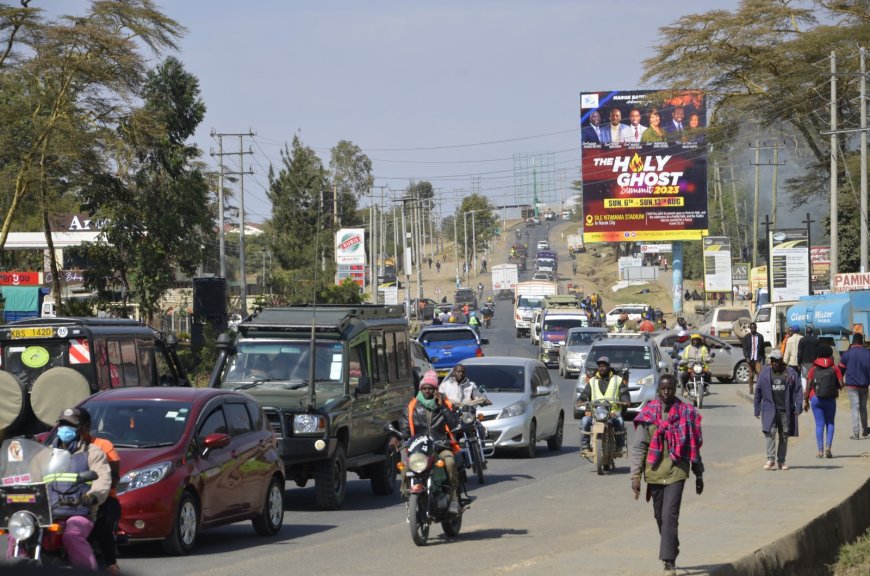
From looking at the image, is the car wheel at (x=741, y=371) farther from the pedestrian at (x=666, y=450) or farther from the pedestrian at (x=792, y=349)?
the pedestrian at (x=666, y=450)

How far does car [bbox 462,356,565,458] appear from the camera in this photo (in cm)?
2209

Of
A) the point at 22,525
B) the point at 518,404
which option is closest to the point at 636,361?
the point at 518,404

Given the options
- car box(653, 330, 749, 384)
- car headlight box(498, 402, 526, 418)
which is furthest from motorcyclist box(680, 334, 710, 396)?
car headlight box(498, 402, 526, 418)

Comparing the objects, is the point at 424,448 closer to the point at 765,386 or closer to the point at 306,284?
the point at 765,386

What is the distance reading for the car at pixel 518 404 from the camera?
72.5 feet

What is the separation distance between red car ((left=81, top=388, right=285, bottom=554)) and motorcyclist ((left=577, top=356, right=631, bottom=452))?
7.23 meters

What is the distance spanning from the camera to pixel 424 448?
41.7 ft

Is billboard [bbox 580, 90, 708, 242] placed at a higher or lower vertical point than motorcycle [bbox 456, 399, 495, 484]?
higher

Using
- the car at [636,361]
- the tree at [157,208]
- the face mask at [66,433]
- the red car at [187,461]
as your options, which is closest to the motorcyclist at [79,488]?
the face mask at [66,433]

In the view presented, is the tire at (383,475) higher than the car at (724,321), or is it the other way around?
the car at (724,321)

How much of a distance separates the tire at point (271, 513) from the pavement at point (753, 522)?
128 inches

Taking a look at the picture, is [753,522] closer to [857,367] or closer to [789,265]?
[857,367]

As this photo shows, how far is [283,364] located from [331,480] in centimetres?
184

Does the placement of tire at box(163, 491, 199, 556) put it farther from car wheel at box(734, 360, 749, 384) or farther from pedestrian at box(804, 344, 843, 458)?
car wheel at box(734, 360, 749, 384)
